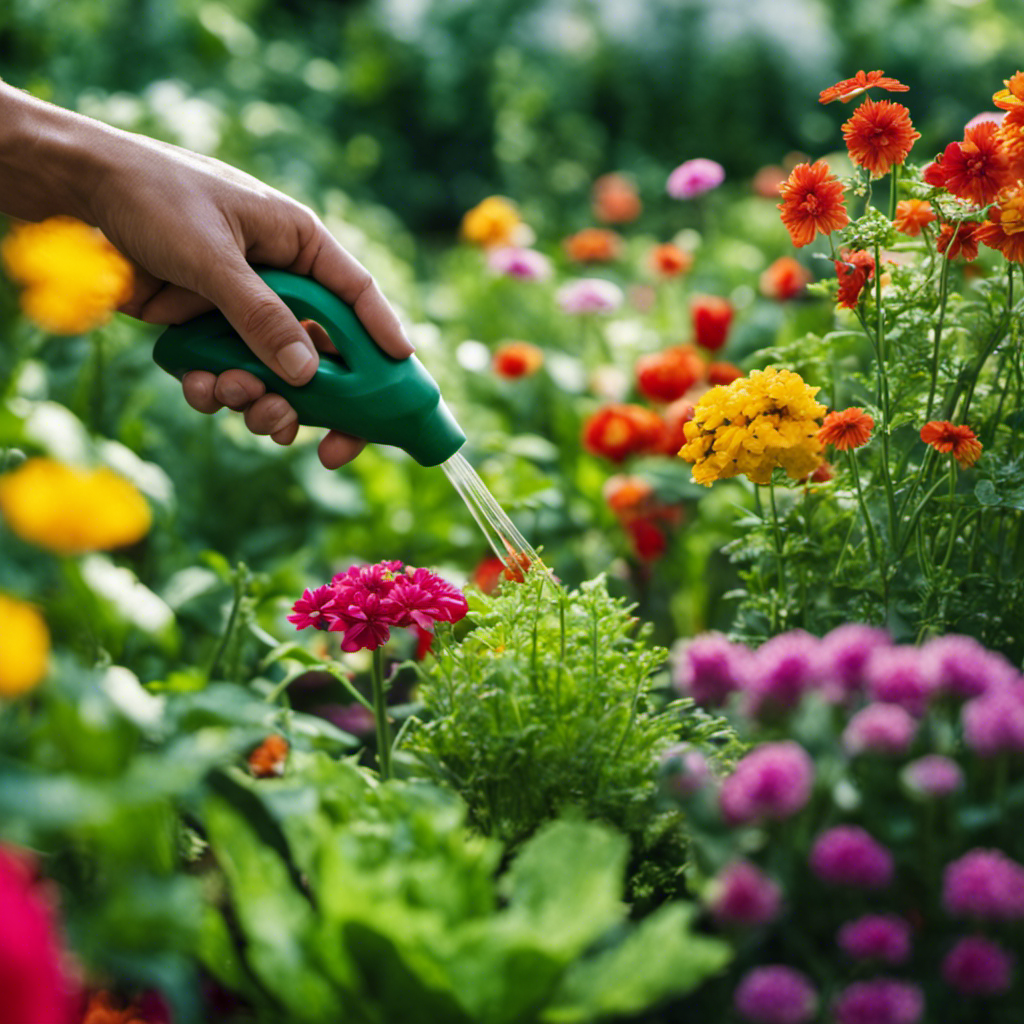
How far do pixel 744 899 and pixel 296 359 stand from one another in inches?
27.5

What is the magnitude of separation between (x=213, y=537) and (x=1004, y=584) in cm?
133

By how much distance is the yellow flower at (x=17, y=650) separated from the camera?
50 centimetres

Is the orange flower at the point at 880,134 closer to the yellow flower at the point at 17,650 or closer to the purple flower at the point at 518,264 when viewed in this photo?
the yellow flower at the point at 17,650

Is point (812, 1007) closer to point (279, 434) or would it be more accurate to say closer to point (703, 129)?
point (279, 434)

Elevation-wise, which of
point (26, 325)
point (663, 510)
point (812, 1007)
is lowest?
point (812, 1007)

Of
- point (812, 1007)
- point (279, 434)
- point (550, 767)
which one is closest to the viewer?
point (812, 1007)

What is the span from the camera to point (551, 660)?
94 centimetres

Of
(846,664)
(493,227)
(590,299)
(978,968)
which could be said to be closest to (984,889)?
(978,968)

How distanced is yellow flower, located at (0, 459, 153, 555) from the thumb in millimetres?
530

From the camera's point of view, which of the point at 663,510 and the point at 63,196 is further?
the point at 663,510

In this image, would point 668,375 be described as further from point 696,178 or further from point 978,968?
point 978,968

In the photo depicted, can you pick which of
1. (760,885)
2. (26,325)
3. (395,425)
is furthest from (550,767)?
(26,325)

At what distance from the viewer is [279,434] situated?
117 centimetres

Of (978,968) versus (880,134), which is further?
(880,134)
